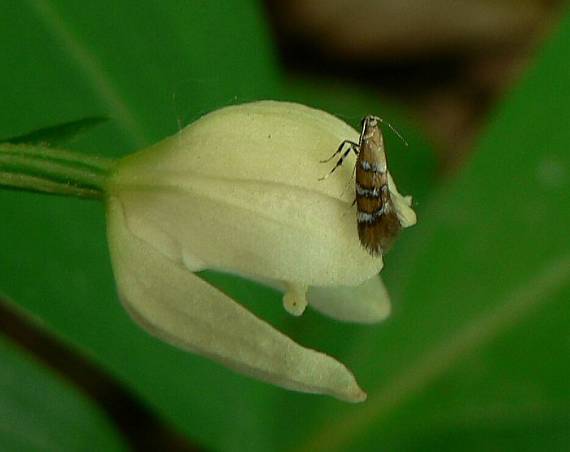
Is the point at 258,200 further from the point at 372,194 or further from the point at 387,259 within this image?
the point at 387,259

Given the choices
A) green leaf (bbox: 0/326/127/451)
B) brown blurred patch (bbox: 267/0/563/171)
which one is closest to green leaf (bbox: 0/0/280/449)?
green leaf (bbox: 0/326/127/451)

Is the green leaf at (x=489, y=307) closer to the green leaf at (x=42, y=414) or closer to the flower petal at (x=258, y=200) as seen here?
the green leaf at (x=42, y=414)

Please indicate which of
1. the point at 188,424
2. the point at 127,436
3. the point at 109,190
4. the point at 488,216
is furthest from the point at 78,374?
the point at 109,190

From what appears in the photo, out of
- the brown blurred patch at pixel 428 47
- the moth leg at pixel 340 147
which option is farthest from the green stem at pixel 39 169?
the brown blurred patch at pixel 428 47

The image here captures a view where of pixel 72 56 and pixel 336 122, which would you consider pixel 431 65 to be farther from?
pixel 336 122

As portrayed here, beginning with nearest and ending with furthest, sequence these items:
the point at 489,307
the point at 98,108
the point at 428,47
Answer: the point at 98,108 → the point at 489,307 → the point at 428,47

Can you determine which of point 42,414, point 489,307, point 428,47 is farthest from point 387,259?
point 428,47

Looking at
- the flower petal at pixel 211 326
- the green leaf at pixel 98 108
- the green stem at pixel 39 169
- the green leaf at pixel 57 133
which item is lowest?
the flower petal at pixel 211 326
